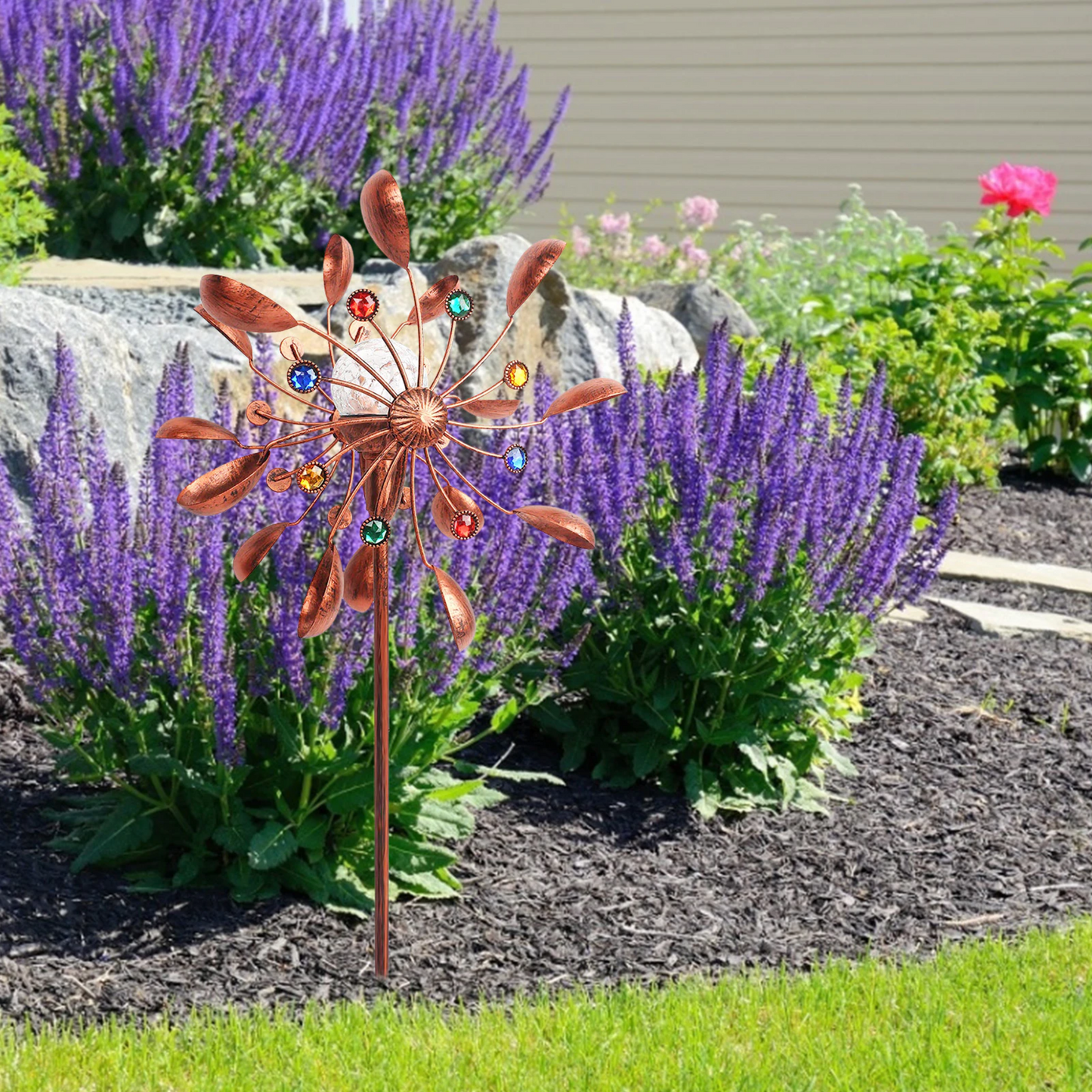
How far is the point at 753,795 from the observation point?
13.4 feet

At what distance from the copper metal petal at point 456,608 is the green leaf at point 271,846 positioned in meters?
0.76

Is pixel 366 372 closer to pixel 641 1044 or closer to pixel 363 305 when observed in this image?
pixel 363 305

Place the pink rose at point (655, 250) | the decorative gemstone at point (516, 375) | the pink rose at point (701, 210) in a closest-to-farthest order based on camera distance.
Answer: the decorative gemstone at point (516, 375)
the pink rose at point (655, 250)
the pink rose at point (701, 210)

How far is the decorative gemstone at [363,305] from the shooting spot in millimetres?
2589

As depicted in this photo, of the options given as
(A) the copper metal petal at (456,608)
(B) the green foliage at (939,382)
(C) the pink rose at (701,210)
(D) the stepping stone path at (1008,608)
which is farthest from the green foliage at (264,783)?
(C) the pink rose at (701,210)

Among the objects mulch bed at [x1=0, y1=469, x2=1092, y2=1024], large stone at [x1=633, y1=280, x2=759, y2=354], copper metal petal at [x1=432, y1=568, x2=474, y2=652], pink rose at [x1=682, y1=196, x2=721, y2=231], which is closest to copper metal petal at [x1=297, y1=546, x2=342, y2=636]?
copper metal petal at [x1=432, y1=568, x2=474, y2=652]

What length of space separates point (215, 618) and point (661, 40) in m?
10.5

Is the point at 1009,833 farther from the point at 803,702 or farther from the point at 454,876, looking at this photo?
the point at 454,876

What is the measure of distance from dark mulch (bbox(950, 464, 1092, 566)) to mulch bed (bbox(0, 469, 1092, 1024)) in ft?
6.24

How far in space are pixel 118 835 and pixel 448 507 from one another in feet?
3.56

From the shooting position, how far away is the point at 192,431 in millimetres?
2615

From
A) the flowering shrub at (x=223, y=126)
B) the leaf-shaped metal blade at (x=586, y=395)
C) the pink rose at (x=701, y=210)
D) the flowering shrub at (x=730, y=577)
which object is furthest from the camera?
the pink rose at (x=701, y=210)

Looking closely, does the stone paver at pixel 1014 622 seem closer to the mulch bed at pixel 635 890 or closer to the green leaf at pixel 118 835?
the mulch bed at pixel 635 890

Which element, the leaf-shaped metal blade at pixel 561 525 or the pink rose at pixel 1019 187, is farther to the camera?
the pink rose at pixel 1019 187
